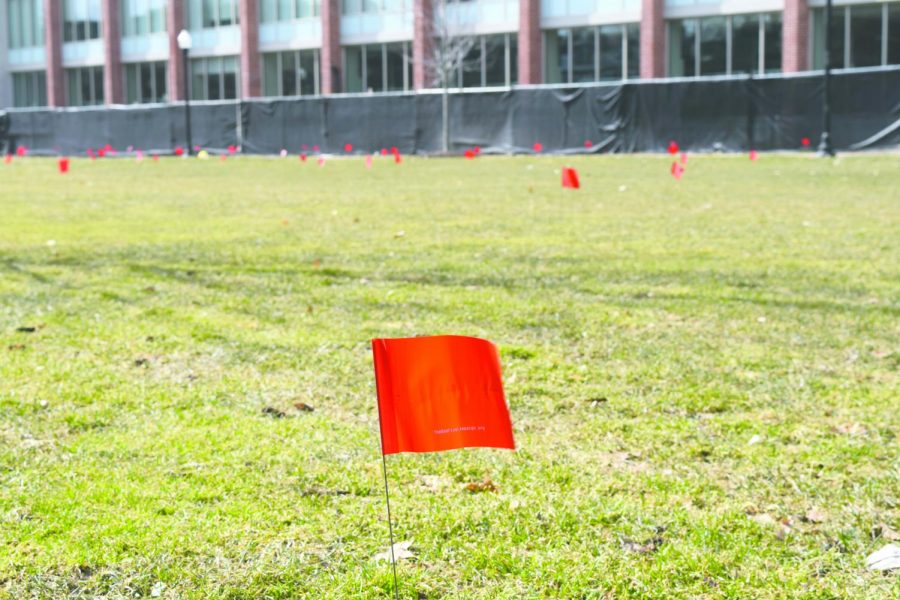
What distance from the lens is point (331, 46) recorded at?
50.1m

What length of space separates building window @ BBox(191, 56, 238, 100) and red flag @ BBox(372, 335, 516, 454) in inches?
2085

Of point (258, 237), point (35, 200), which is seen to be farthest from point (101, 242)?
point (35, 200)

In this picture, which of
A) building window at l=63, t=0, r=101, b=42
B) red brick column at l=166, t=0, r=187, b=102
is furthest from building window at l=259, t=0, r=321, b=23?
building window at l=63, t=0, r=101, b=42

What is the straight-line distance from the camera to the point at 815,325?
696 cm

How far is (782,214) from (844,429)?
964 cm

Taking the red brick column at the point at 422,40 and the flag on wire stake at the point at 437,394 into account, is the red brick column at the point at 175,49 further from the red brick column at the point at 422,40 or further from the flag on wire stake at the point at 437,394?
the flag on wire stake at the point at 437,394

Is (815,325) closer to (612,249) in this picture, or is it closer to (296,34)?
(612,249)

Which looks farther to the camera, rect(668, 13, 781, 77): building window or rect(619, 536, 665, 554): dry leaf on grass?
rect(668, 13, 781, 77): building window

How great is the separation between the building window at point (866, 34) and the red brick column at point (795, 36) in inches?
26.3

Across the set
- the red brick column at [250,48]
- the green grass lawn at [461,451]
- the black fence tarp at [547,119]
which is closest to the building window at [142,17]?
the red brick column at [250,48]

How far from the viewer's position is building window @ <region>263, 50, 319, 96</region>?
51969 mm

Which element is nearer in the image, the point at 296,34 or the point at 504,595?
the point at 504,595

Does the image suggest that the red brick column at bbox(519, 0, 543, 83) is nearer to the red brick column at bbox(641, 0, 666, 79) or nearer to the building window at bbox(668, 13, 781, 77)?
the red brick column at bbox(641, 0, 666, 79)

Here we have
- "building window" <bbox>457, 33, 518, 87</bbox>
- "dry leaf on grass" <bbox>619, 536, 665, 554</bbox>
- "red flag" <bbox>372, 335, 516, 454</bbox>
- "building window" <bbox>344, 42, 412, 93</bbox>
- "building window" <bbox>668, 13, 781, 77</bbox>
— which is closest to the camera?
"red flag" <bbox>372, 335, 516, 454</bbox>
